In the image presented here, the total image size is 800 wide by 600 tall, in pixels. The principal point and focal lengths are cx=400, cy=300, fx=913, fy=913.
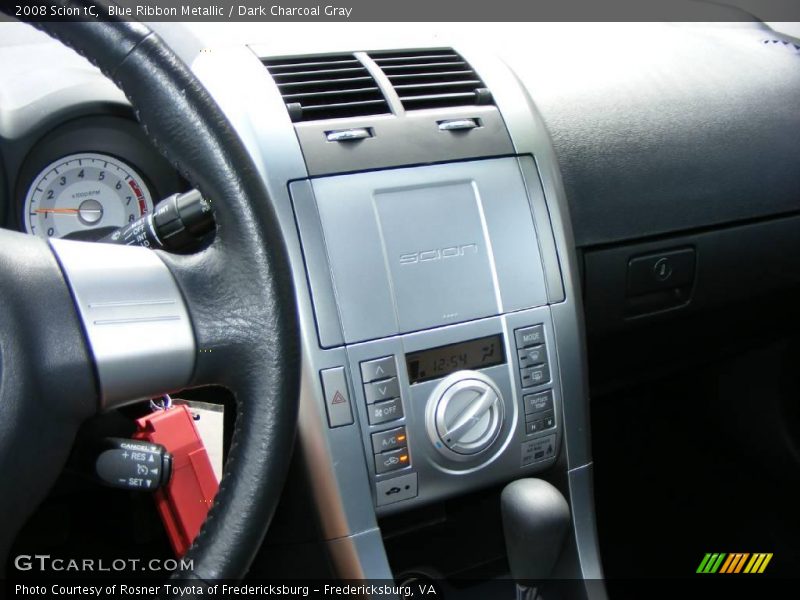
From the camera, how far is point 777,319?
5.66 feet

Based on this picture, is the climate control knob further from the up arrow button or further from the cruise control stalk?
the cruise control stalk

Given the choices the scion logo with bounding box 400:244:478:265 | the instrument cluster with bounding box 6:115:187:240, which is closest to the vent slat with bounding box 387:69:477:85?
the scion logo with bounding box 400:244:478:265

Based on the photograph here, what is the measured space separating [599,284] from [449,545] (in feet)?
1.46

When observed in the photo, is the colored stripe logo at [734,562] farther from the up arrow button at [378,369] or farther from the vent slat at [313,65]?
the vent slat at [313,65]

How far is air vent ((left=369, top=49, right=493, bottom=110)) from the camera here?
120cm

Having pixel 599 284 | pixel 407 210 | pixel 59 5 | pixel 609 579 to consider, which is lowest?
pixel 609 579

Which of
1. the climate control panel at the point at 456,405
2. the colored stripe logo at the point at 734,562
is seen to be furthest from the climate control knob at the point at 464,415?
the colored stripe logo at the point at 734,562

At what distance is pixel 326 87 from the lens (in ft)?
3.81

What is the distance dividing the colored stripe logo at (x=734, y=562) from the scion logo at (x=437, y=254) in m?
1.01

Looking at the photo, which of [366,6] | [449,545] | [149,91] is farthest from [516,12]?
[149,91]

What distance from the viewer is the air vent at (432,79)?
1195 millimetres

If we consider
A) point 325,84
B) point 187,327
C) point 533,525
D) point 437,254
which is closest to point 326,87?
point 325,84

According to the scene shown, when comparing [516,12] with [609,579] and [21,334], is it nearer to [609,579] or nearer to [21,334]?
[609,579]

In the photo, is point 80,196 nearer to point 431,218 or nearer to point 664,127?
point 431,218
